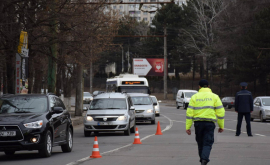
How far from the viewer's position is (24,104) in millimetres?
14008

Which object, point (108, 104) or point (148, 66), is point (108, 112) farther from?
point (148, 66)

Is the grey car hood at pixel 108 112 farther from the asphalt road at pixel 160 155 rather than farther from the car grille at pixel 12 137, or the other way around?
the car grille at pixel 12 137

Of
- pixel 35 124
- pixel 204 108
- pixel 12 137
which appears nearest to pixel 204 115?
pixel 204 108

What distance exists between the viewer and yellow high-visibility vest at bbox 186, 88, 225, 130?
10141 mm

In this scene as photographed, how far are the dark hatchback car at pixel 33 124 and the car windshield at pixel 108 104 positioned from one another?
23.3 ft

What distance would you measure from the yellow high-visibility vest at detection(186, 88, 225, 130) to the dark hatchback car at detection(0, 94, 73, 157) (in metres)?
4.27

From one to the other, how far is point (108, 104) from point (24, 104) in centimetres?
882

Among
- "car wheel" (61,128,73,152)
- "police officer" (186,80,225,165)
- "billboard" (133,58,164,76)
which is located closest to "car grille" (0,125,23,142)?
"car wheel" (61,128,73,152)

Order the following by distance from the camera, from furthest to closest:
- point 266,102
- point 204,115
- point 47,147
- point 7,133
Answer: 1. point 266,102
2. point 47,147
3. point 7,133
4. point 204,115

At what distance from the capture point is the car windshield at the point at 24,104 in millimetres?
13820

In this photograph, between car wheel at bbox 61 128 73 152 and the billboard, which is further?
the billboard

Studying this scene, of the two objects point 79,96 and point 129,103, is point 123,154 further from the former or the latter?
point 79,96

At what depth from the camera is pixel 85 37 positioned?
23250 mm

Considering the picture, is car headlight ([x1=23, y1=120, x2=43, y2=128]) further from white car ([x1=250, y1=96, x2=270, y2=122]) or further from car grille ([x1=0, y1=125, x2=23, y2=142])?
white car ([x1=250, y1=96, x2=270, y2=122])
